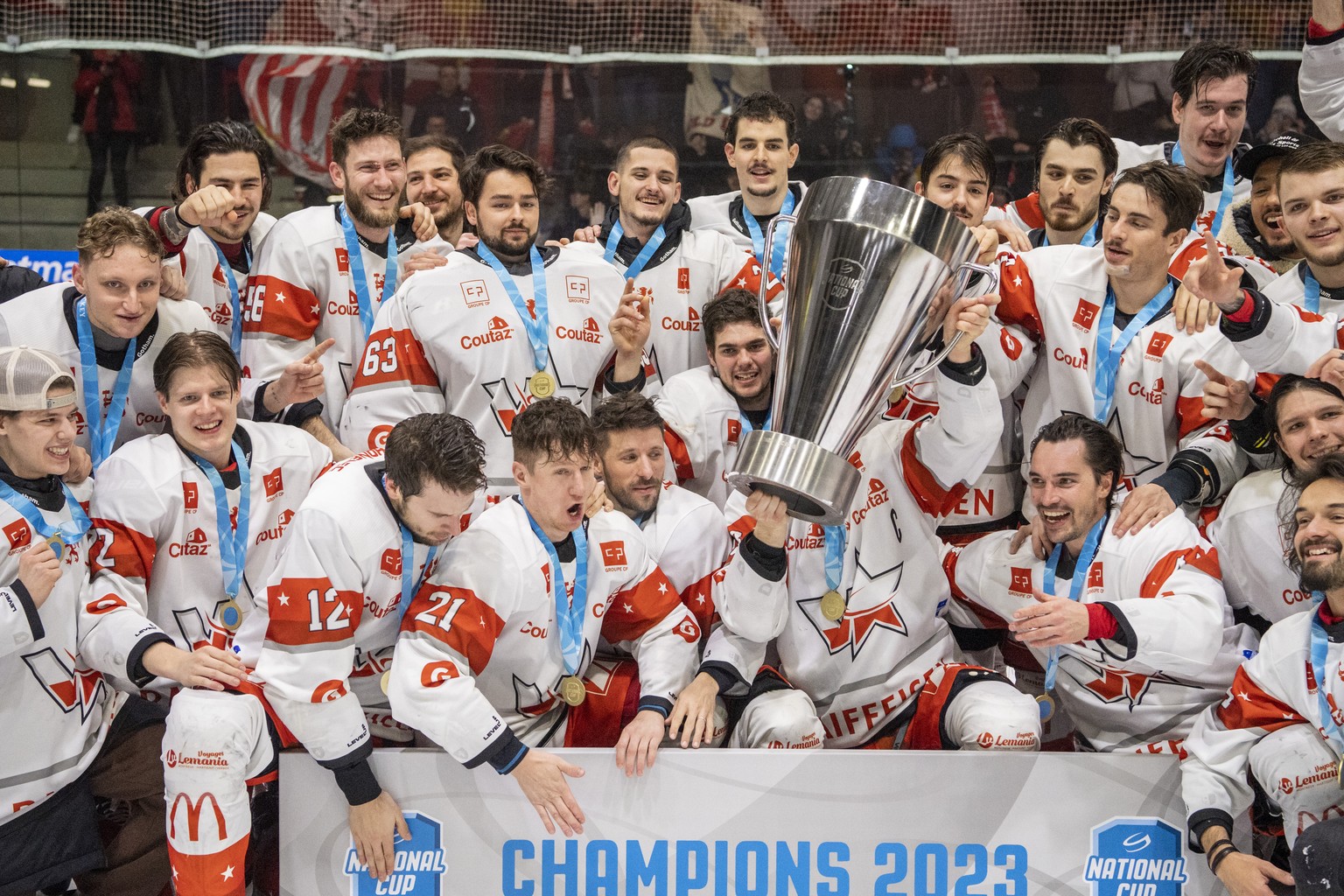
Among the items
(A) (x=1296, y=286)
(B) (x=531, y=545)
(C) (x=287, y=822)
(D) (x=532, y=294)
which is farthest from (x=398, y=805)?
(A) (x=1296, y=286)

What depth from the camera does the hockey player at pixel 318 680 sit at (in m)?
3.38

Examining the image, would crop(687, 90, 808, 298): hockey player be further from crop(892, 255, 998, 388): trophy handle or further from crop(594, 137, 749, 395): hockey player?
crop(892, 255, 998, 388): trophy handle

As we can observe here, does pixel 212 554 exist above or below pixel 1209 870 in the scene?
above

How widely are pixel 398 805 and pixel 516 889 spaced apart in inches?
15.3

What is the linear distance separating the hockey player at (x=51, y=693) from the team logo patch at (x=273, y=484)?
0.54 metres

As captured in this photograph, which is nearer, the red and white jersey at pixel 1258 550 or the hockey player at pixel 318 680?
the hockey player at pixel 318 680

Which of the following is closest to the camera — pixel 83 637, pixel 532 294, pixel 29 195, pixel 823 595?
pixel 83 637

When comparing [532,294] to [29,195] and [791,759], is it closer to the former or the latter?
[791,759]

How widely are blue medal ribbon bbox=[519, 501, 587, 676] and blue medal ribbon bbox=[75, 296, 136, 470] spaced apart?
145 centimetres

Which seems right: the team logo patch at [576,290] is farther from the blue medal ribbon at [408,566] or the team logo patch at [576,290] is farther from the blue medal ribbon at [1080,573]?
the blue medal ribbon at [1080,573]

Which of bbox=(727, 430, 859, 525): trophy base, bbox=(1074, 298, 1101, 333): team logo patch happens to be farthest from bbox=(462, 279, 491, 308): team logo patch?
bbox=(1074, 298, 1101, 333): team logo patch

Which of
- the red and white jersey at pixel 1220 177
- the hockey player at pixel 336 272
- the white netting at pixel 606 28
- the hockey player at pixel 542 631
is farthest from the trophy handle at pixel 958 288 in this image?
the white netting at pixel 606 28

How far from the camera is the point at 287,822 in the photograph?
3.49m

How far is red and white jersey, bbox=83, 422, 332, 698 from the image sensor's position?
376 centimetres
